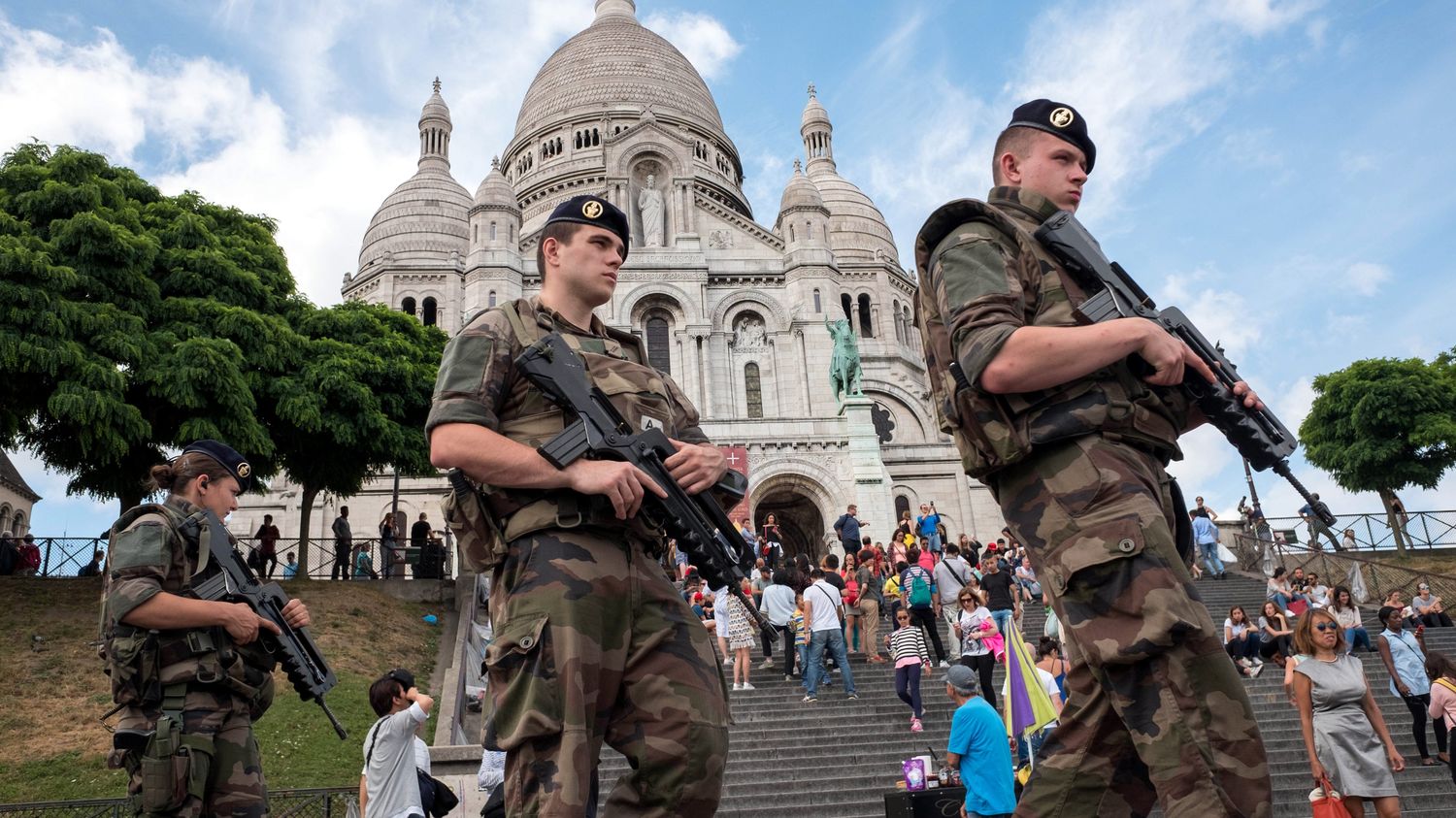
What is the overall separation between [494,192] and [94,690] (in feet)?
91.8

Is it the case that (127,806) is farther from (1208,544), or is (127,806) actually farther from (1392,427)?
(1392,427)

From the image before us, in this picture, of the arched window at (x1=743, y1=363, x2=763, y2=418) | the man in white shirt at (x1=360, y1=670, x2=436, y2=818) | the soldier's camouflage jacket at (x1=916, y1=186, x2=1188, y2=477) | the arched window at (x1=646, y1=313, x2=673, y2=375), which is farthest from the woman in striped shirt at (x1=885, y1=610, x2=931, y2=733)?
the arched window at (x1=646, y1=313, x2=673, y2=375)

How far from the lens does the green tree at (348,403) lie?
2006cm

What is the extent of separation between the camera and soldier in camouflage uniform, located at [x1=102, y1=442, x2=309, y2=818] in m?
4.51

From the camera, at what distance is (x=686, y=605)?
337 cm

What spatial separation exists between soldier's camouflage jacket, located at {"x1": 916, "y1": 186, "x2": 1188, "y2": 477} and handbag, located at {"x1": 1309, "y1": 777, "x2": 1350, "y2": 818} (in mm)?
5301

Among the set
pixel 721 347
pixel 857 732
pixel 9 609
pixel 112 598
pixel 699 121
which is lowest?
pixel 857 732

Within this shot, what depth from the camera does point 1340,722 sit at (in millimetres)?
7258

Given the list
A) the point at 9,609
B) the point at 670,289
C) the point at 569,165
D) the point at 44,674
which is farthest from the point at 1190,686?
the point at 569,165

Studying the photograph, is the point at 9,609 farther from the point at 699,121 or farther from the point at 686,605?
the point at 699,121

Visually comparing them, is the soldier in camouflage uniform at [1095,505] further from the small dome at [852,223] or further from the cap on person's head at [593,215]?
the small dome at [852,223]

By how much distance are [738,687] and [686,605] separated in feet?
35.1

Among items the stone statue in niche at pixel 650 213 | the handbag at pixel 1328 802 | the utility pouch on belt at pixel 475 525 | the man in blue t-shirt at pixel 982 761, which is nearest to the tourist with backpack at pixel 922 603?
the man in blue t-shirt at pixel 982 761

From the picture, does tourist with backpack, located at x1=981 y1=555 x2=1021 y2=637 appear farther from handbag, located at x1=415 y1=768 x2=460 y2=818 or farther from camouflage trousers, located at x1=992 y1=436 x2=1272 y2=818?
camouflage trousers, located at x1=992 y1=436 x2=1272 y2=818
